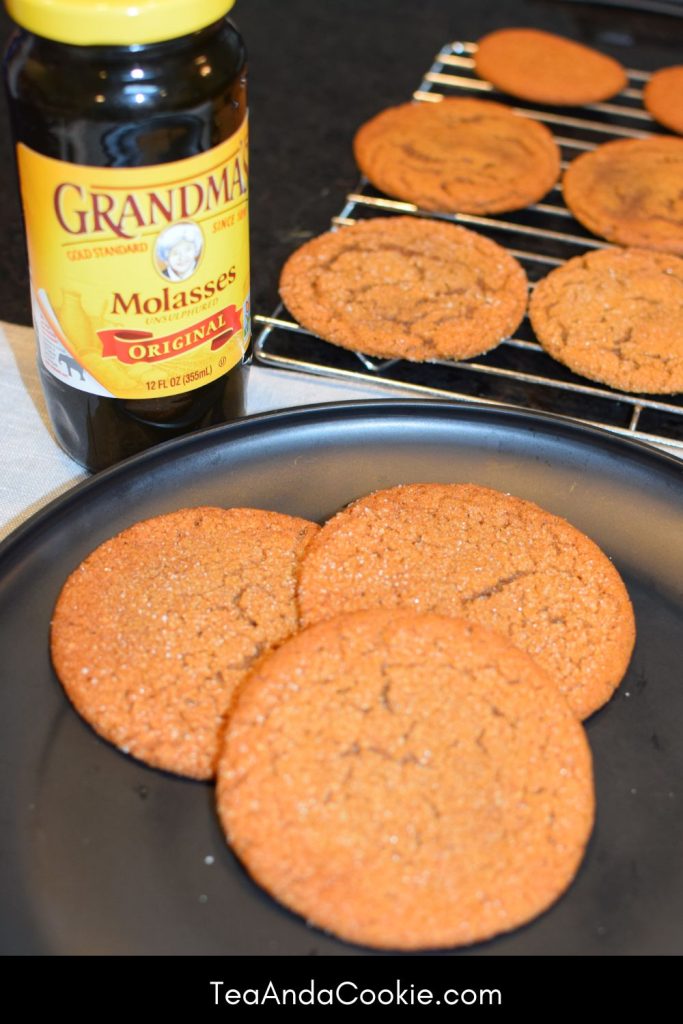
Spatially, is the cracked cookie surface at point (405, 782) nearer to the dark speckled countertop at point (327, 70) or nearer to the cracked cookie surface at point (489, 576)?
the cracked cookie surface at point (489, 576)

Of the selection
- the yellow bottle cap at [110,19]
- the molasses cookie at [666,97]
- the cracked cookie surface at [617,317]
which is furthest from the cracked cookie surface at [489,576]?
the molasses cookie at [666,97]

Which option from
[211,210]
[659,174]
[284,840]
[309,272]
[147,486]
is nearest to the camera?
[284,840]

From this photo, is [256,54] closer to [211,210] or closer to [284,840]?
[211,210]

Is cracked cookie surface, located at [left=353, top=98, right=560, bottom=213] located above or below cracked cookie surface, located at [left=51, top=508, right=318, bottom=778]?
above

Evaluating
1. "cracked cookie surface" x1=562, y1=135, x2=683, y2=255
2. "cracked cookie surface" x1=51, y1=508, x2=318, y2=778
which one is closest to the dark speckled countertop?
"cracked cookie surface" x1=562, y1=135, x2=683, y2=255

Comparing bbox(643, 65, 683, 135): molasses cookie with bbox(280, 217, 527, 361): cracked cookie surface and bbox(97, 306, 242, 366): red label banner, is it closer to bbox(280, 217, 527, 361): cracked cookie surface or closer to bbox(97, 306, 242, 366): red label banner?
bbox(280, 217, 527, 361): cracked cookie surface

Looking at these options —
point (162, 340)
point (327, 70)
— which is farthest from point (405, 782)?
point (327, 70)

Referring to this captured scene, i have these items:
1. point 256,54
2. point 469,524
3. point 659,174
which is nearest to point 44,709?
point 469,524
